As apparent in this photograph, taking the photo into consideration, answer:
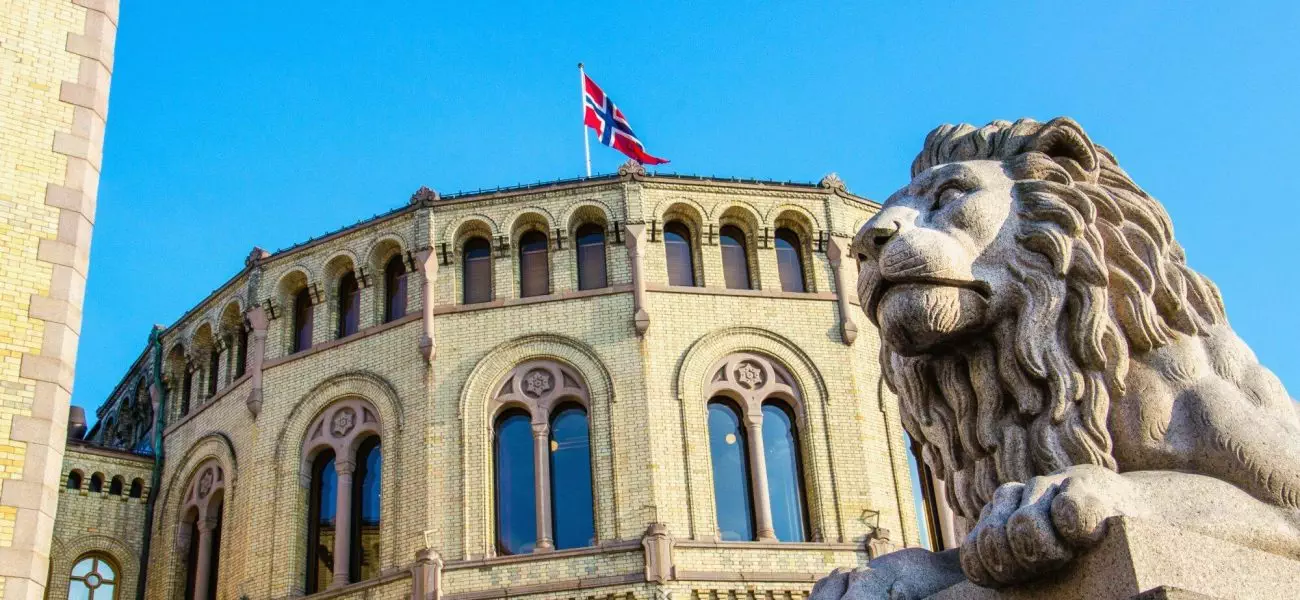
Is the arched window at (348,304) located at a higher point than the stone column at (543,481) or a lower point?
higher

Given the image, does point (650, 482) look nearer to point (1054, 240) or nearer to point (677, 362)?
point (677, 362)

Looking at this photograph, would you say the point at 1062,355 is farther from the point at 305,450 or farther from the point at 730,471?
the point at 305,450

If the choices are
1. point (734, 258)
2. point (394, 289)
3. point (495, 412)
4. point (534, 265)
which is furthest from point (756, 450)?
point (394, 289)

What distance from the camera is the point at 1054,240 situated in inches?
152

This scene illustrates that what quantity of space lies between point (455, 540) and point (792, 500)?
646 centimetres

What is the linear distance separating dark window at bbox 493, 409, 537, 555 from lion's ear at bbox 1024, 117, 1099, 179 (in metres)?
21.7

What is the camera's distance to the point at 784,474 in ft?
85.7

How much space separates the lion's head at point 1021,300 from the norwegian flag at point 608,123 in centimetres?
2587

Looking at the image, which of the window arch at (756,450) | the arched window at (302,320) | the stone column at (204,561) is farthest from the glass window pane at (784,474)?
the stone column at (204,561)

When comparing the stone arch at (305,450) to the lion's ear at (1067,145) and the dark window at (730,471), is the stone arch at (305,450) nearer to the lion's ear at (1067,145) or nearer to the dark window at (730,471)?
the dark window at (730,471)

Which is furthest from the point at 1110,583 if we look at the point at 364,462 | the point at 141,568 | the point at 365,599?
the point at 141,568

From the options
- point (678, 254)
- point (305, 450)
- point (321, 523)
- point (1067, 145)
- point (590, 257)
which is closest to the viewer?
point (1067, 145)

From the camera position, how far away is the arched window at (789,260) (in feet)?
92.2

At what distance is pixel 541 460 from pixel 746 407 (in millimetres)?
4146
